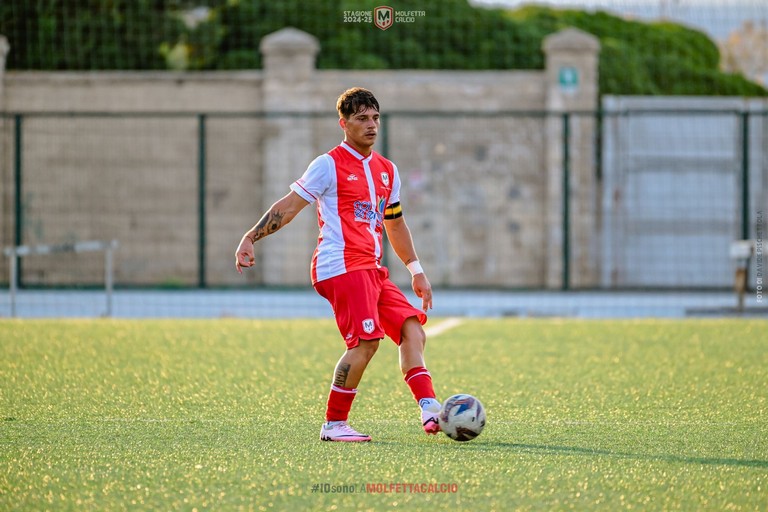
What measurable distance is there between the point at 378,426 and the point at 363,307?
688mm

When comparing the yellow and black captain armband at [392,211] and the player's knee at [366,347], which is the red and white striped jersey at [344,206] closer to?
the yellow and black captain armband at [392,211]

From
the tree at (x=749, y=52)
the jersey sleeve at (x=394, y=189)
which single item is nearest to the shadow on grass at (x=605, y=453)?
the jersey sleeve at (x=394, y=189)

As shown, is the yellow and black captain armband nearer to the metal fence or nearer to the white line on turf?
the white line on turf

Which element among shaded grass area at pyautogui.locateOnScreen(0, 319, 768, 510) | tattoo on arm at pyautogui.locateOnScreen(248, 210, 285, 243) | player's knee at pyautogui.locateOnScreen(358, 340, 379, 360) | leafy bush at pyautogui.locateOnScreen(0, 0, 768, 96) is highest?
leafy bush at pyautogui.locateOnScreen(0, 0, 768, 96)

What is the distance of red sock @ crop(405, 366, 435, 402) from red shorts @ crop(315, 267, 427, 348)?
18cm

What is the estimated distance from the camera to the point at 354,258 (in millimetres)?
5582

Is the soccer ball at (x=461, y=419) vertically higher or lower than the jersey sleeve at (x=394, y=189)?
lower

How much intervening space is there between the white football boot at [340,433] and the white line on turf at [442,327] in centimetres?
560

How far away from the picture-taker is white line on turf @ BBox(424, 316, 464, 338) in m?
11.4

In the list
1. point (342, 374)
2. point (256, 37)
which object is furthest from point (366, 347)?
point (256, 37)

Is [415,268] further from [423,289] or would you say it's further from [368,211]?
[368,211]

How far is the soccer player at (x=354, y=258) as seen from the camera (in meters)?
5.53

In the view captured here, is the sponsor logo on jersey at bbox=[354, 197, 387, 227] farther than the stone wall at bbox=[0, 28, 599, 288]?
No

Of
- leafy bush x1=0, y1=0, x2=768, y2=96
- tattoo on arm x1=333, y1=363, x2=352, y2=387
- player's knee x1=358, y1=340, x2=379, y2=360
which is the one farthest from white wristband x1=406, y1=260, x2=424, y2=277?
leafy bush x1=0, y1=0, x2=768, y2=96
